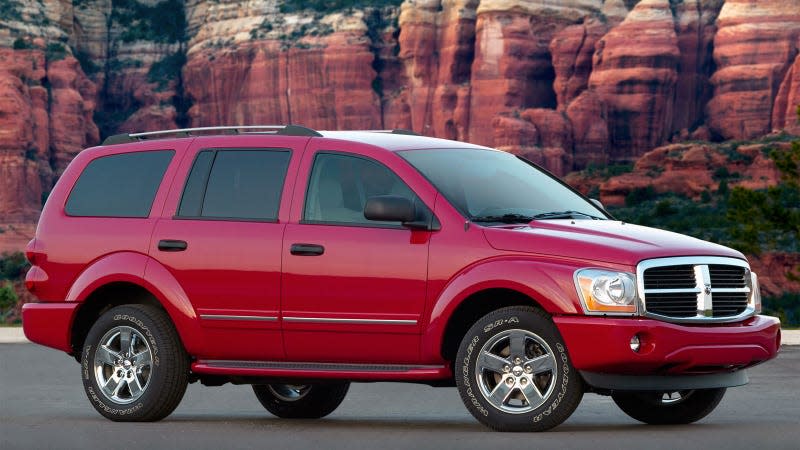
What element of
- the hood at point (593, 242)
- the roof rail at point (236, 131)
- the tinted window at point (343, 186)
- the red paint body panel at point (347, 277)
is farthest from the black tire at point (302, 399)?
the hood at point (593, 242)

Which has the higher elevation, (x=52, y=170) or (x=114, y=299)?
(x=114, y=299)

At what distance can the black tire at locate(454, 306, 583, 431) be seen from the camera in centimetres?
888

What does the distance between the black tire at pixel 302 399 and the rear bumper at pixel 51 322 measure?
1469 millimetres

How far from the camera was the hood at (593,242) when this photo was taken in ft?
29.1

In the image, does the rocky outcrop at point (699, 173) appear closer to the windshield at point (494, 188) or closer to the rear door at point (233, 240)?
the windshield at point (494, 188)

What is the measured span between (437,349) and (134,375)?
7.39 feet

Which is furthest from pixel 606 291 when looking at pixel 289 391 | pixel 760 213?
pixel 760 213

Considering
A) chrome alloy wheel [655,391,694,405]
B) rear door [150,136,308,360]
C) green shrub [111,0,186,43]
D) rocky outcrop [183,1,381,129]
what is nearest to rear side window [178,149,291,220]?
rear door [150,136,308,360]

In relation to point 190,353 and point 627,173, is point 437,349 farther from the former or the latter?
point 627,173

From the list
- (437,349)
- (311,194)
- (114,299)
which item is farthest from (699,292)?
(114,299)

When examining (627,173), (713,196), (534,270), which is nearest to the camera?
(534,270)

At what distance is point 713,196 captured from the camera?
90375 mm

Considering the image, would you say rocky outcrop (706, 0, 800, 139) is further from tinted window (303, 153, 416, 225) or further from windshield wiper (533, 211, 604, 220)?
tinted window (303, 153, 416, 225)

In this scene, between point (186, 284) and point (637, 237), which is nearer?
point (637, 237)
